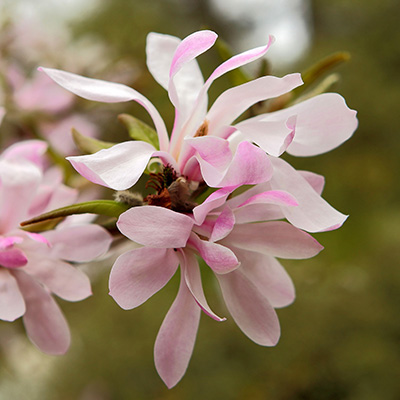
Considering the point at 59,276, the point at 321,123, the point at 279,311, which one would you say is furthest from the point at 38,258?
the point at 279,311

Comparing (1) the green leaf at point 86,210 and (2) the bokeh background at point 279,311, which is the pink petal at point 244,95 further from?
(2) the bokeh background at point 279,311

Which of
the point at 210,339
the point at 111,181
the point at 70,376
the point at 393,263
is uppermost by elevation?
the point at 111,181

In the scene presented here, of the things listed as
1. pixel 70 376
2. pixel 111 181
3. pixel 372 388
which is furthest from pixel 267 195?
pixel 70 376

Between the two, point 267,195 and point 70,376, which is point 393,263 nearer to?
point 70,376

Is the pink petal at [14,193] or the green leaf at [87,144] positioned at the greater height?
the green leaf at [87,144]

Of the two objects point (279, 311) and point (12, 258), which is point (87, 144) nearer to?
point (12, 258)

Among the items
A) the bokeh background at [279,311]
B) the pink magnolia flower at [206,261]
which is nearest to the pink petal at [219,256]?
the pink magnolia flower at [206,261]
